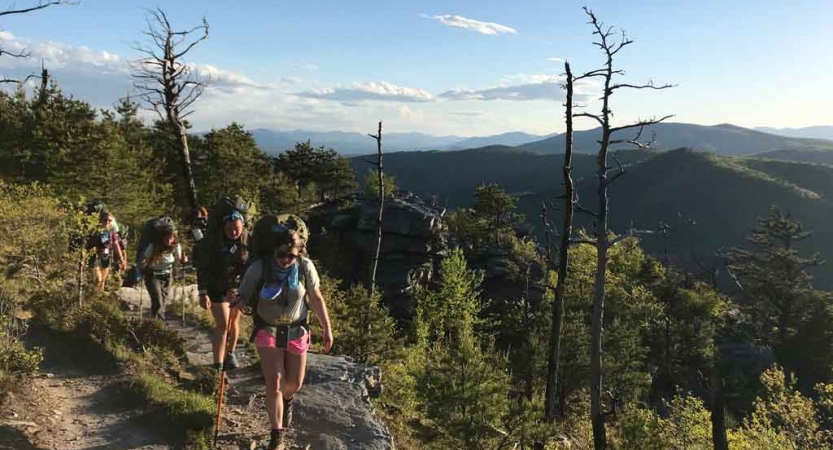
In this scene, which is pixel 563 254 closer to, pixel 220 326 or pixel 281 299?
pixel 220 326

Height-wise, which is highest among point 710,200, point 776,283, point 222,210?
point 222,210

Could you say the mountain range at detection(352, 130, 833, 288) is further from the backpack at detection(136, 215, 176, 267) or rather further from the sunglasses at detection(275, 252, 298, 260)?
the sunglasses at detection(275, 252, 298, 260)

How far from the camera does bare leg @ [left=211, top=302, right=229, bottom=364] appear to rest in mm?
6035

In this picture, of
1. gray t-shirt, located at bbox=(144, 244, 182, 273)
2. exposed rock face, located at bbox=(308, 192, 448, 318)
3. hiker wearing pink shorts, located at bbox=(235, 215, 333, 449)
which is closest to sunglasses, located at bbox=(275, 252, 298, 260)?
hiker wearing pink shorts, located at bbox=(235, 215, 333, 449)

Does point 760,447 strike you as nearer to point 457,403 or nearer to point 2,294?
point 457,403

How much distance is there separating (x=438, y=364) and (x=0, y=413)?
666 centimetres

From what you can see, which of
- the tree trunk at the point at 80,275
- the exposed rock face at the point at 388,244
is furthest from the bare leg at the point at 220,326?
the exposed rock face at the point at 388,244

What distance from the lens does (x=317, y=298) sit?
4770 millimetres

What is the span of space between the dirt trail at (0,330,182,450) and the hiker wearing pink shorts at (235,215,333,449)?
1739 mm

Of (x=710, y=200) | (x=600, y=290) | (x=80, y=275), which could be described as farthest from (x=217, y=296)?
(x=710, y=200)

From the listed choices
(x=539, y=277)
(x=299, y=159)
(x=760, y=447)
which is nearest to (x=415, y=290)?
(x=539, y=277)

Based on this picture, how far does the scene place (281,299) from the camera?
4602 millimetres

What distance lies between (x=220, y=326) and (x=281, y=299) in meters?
2.17

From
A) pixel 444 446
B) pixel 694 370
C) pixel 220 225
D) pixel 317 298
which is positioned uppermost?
pixel 220 225
